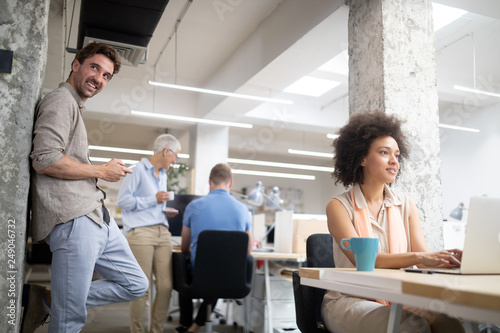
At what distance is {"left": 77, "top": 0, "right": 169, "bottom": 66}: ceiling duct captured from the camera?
12.5 feet

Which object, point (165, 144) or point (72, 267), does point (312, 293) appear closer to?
point (72, 267)

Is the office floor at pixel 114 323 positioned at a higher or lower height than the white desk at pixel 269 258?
lower

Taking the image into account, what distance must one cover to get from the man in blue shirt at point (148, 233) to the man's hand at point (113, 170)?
52.0 inches

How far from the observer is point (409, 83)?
9.70 ft

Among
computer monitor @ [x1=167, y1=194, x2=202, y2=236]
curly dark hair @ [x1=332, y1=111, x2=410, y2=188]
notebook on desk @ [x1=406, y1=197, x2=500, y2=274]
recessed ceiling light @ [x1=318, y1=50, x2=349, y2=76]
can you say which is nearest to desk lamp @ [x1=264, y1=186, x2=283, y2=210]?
computer monitor @ [x1=167, y1=194, x2=202, y2=236]

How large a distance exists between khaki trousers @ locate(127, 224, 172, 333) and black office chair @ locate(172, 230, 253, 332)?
0.19 m

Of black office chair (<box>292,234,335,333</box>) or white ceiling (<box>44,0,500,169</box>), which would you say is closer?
black office chair (<box>292,234,335,333</box>)

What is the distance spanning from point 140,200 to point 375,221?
6.06ft

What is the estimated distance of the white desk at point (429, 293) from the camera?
2.37ft

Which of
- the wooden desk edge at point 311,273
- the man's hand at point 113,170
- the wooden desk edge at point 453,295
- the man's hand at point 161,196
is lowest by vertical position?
the wooden desk edge at point 311,273

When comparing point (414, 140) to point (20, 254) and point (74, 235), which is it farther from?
point (20, 254)

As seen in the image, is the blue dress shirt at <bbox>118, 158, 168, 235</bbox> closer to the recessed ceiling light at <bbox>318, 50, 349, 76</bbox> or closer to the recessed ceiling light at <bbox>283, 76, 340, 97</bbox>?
the recessed ceiling light at <bbox>318, 50, 349, 76</bbox>

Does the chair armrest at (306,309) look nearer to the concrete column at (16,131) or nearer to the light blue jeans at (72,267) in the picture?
the light blue jeans at (72,267)

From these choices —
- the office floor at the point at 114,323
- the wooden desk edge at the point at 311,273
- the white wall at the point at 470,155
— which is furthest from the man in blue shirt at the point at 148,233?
the white wall at the point at 470,155
